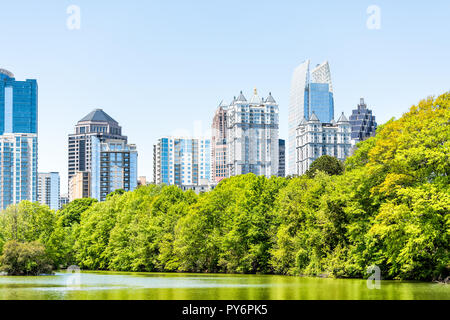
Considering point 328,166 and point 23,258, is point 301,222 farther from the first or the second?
point 328,166

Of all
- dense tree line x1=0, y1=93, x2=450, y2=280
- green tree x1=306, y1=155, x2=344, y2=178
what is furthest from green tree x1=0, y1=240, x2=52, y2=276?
green tree x1=306, y1=155, x2=344, y2=178

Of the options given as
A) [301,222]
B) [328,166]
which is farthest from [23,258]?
[328,166]

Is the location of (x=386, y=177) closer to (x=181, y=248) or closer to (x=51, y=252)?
(x=181, y=248)

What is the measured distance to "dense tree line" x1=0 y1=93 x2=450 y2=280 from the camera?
58.0m

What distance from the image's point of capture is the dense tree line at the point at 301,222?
190 ft

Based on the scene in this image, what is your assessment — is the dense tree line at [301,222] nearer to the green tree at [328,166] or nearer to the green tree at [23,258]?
the green tree at [328,166]

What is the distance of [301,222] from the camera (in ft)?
251

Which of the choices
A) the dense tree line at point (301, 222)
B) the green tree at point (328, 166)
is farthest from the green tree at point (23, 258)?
the green tree at point (328, 166)

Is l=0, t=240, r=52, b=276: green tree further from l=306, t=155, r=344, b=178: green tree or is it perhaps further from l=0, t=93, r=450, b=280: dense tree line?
l=306, t=155, r=344, b=178: green tree

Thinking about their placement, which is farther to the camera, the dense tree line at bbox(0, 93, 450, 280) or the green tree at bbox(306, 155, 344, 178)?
the green tree at bbox(306, 155, 344, 178)
